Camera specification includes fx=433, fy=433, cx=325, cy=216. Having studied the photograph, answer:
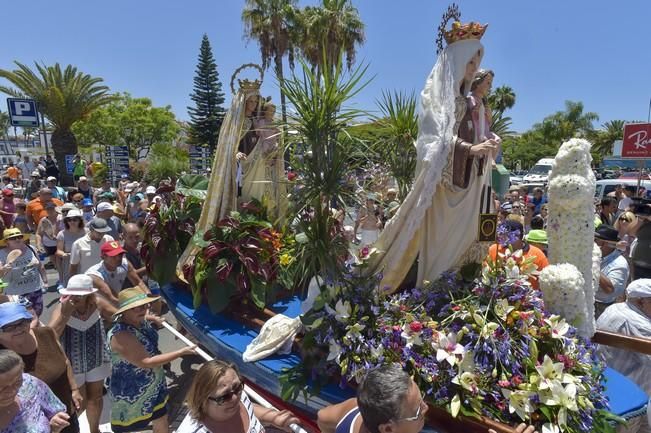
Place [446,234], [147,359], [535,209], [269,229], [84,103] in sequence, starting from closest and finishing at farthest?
[147,359] → [446,234] → [269,229] → [535,209] → [84,103]

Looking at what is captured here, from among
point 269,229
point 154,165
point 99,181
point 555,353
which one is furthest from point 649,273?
point 99,181

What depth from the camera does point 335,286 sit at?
2.98 metres

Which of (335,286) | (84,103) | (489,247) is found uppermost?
(84,103)

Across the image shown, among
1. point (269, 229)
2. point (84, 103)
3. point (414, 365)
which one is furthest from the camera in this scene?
point (84, 103)

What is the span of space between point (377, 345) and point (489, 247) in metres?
1.26

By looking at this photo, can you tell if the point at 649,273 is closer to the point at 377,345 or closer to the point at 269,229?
the point at 377,345

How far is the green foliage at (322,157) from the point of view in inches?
118

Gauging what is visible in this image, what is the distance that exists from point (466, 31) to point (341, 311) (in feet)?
6.96

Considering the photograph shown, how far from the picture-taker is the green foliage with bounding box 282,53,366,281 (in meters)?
3.00

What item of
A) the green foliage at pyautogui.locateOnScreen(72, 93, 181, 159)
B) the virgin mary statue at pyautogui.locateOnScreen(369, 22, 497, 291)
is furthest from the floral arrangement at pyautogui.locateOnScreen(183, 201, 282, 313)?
the green foliage at pyautogui.locateOnScreen(72, 93, 181, 159)

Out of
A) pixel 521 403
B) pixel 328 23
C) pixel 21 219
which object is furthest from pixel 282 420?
pixel 328 23

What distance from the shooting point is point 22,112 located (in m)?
15.2

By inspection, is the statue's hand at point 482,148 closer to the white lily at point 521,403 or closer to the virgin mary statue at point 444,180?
the virgin mary statue at point 444,180

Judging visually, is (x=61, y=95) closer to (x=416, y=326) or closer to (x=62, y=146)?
(x=62, y=146)
